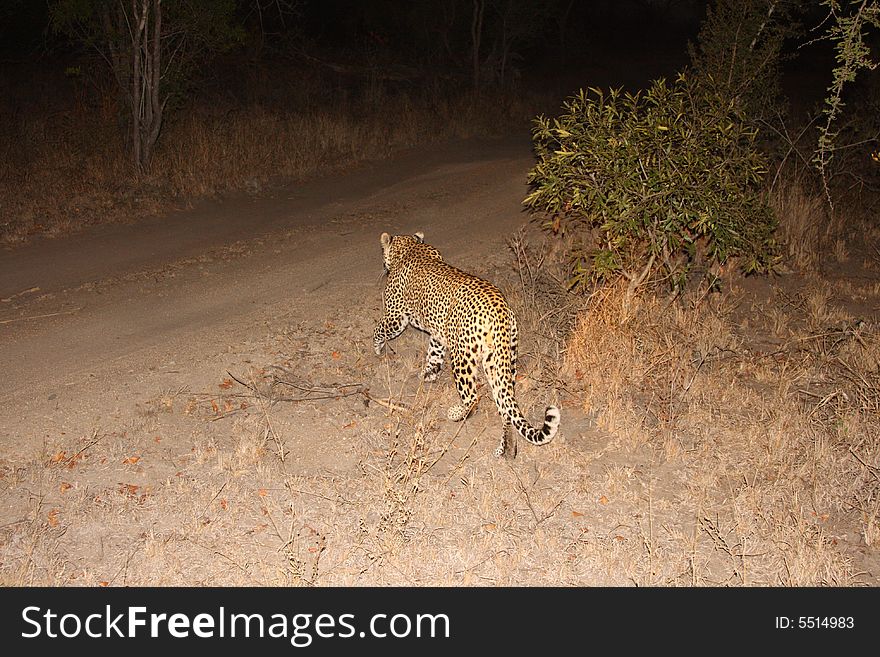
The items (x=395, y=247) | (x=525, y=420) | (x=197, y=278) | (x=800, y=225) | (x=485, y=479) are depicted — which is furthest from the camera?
(x=800, y=225)

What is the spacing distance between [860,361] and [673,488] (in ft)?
12.2

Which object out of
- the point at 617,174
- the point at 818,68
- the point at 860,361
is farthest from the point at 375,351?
the point at 818,68

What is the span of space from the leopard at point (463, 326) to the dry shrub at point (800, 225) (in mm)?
6541

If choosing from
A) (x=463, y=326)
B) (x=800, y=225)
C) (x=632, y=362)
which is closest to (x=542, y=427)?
(x=463, y=326)

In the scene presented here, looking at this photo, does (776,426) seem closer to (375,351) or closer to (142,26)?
(375,351)

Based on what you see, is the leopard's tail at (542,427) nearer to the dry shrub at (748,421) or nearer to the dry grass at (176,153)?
the dry shrub at (748,421)

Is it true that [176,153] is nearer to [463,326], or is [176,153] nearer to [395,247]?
[395,247]

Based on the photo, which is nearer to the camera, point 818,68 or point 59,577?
point 59,577

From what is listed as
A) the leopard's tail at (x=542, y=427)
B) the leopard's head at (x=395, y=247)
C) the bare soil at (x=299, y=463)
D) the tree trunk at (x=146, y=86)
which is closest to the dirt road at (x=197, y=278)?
the bare soil at (x=299, y=463)

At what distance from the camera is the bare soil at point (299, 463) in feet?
18.9

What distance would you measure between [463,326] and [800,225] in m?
8.38

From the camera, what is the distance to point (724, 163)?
8.55 meters

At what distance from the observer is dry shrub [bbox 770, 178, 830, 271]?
12.3m

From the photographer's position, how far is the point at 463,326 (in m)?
6.87
